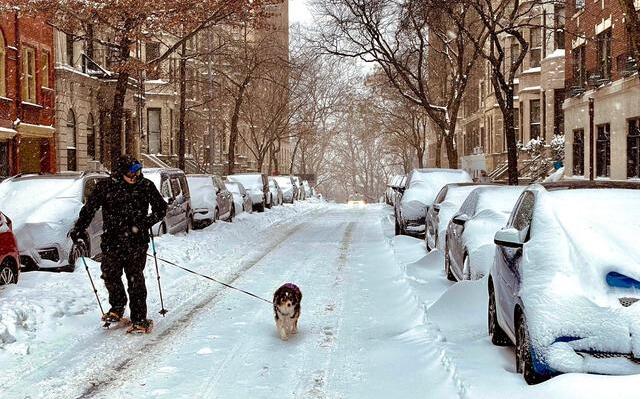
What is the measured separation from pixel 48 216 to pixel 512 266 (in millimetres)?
8478

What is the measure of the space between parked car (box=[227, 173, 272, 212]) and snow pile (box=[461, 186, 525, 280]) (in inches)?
811

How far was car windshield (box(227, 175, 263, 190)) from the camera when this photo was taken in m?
33.7

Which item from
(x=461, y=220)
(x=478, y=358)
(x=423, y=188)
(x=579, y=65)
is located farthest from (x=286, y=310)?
(x=579, y=65)

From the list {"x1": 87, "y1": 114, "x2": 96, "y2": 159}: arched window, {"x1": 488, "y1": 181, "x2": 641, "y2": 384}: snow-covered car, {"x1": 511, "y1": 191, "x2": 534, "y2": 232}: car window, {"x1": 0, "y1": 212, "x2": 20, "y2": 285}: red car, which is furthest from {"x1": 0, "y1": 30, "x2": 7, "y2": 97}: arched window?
{"x1": 488, "y1": 181, "x2": 641, "y2": 384}: snow-covered car

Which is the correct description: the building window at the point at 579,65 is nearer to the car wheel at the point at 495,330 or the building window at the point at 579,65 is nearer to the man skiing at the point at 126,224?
the car wheel at the point at 495,330

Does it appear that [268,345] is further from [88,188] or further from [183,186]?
[183,186]

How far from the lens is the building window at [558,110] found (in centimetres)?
3875

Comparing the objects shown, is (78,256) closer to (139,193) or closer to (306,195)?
(139,193)

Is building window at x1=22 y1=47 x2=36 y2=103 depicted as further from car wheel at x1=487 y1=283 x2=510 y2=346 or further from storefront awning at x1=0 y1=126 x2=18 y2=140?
car wheel at x1=487 y1=283 x2=510 y2=346

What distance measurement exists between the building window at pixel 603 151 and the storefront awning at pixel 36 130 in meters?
21.7

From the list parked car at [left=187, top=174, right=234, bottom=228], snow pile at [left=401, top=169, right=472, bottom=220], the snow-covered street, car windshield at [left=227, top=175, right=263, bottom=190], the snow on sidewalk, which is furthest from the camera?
car windshield at [left=227, top=175, right=263, bottom=190]

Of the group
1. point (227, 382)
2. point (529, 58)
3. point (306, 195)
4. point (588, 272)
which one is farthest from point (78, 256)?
point (306, 195)

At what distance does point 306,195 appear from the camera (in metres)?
56.0

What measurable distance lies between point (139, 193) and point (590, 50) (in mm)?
26650
